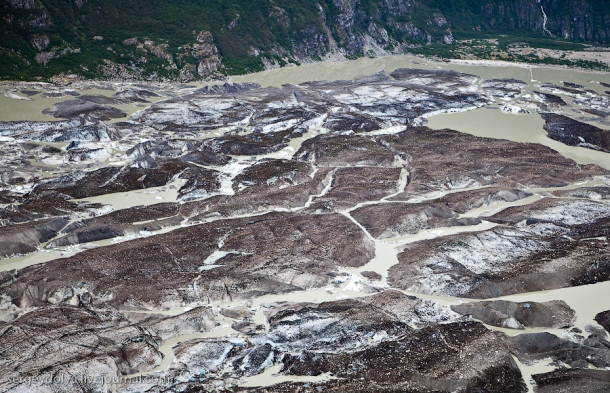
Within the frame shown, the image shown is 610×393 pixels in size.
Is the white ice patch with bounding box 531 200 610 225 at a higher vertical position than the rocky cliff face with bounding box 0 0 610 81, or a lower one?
lower

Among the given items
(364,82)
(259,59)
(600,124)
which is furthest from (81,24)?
(600,124)

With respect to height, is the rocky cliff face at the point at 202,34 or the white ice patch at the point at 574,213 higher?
the rocky cliff face at the point at 202,34

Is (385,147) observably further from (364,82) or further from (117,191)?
(364,82)

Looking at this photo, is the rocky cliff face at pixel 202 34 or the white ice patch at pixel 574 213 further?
the rocky cliff face at pixel 202 34

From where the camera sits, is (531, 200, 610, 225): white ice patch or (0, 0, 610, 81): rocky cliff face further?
(0, 0, 610, 81): rocky cliff face

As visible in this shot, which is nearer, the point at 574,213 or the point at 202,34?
the point at 574,213

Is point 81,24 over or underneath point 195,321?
over

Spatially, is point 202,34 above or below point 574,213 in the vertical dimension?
above

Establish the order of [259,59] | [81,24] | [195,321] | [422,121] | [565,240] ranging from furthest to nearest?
1. [259,59]
2. [81,24]
3. [422,121]
4. [565,240]
5. [195,321]
